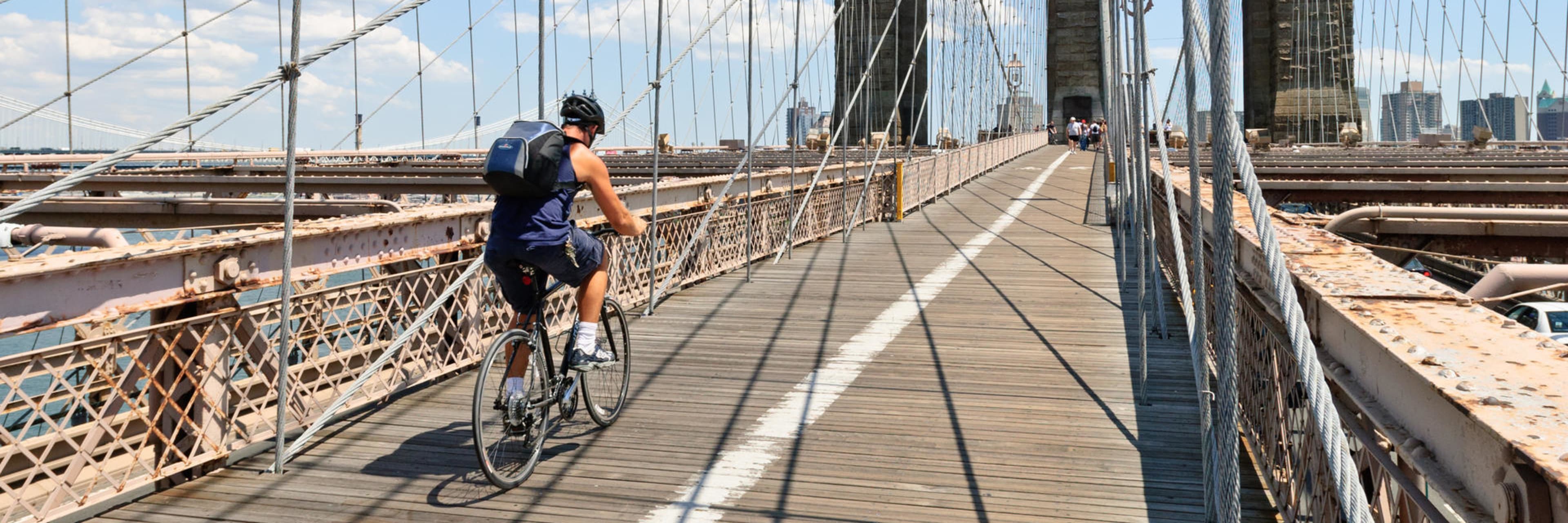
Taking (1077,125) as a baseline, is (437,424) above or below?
below

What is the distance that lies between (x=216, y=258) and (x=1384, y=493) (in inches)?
139

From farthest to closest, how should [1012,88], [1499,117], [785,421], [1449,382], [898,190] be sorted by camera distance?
[1499,117]
[1012,88]
[898,190]
[785,421]
[1449,382]

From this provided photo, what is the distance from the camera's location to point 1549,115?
67312 mm

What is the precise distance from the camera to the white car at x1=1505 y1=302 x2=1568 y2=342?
1589 centimetres

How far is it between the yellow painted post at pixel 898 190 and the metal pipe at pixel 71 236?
11950 millimetres

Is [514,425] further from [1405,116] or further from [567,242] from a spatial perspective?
[1405,116]

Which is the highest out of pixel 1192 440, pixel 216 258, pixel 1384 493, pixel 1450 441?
pixel 216 258

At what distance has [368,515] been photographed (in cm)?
385

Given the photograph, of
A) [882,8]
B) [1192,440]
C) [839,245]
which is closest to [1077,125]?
[882,8]

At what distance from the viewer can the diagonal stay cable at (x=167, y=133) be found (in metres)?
3.38

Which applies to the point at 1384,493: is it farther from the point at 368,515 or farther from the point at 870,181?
the point at 870,181

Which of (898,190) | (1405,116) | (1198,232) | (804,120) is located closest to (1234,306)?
(1198,232)

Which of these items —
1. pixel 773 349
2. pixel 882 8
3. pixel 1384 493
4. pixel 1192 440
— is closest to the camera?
pixel 1384 493

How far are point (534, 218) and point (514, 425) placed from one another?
0.68 m
